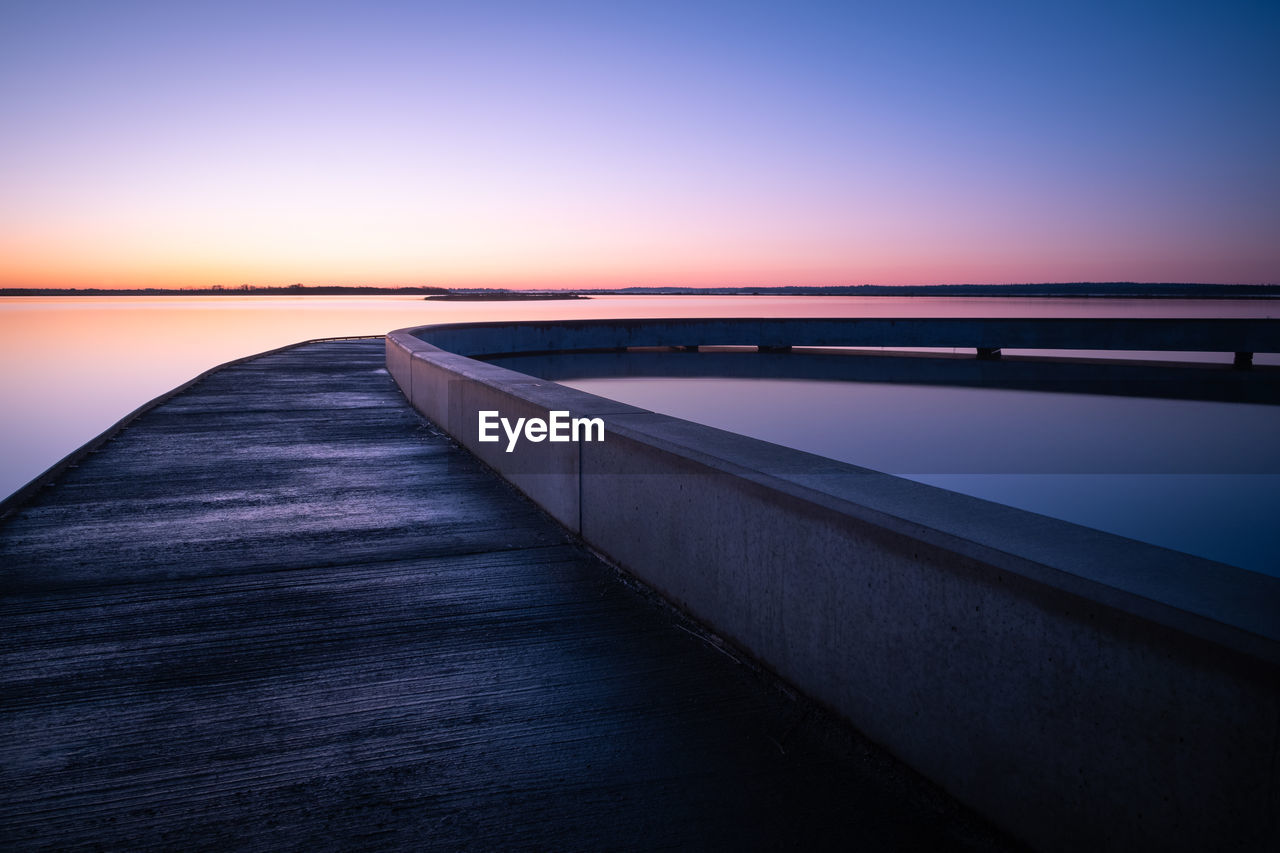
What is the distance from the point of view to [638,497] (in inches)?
178

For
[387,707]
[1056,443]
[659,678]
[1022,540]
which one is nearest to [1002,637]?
[1022,540]

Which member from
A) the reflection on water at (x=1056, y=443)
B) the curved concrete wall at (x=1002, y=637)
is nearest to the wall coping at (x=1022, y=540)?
the curved concrete wall at (x=1002, y=637)

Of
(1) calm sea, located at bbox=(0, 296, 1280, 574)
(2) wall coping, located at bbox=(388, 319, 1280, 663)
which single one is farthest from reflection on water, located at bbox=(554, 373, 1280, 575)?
(2) wall coping, located at bbox=(388, 319, 1280, 663)

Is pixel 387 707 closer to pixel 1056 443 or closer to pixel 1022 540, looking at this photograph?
pixel 1022 540

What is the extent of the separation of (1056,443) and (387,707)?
58.8ft

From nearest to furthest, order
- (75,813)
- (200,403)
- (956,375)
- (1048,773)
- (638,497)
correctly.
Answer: (1048,773) → (75,813) → (638,497) → (200,403) → (956,375)

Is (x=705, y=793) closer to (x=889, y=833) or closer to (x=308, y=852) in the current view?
(x=889, y=833)

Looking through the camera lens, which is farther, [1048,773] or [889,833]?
[889,833]

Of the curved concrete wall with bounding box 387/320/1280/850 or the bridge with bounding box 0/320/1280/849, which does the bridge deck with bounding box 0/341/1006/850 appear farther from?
the curved concrete wall with bounding box 387/320/1280/850

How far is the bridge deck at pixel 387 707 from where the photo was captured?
2.54m

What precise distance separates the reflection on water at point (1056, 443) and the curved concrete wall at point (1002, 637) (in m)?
8.44

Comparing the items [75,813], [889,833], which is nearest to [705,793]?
[889,833]

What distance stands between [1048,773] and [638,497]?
2613 mm

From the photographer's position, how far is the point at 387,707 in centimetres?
325
